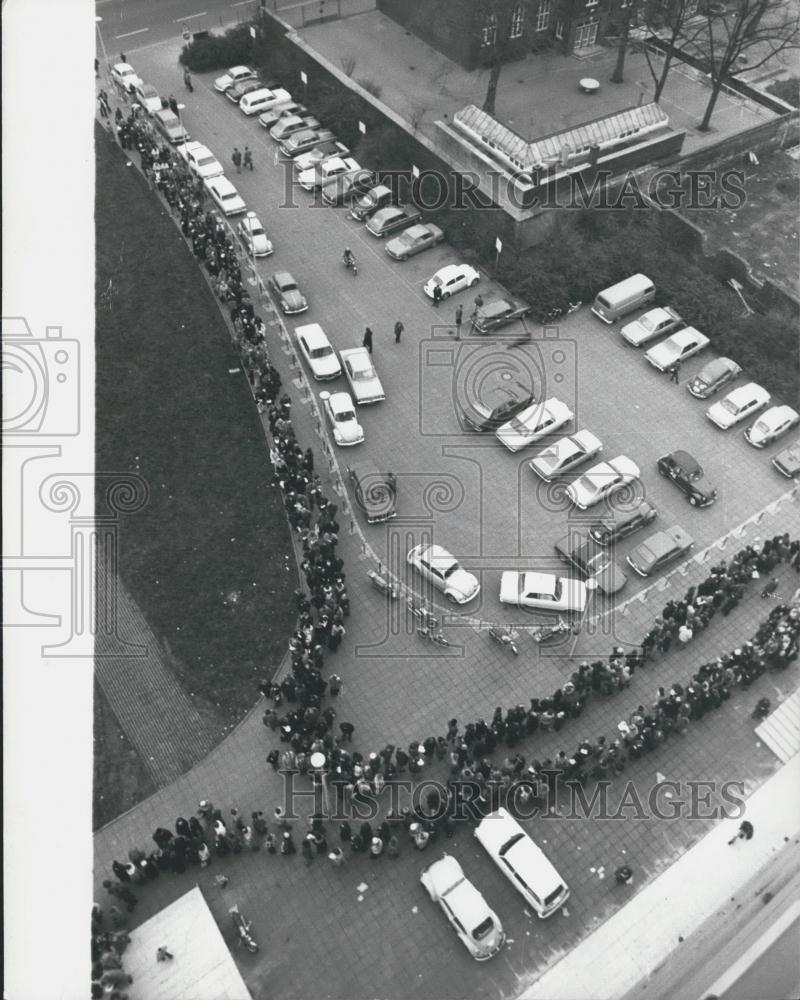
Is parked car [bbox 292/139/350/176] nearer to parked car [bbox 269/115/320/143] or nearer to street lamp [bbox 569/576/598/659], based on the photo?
parked car [bbox 269/115/320/143]

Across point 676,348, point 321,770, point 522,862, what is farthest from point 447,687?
point 676,348

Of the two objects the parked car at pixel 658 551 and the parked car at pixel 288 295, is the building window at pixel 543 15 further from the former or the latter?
the parked car at pixel 658 551

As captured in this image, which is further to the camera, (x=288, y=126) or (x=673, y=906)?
(x=288, y=126)

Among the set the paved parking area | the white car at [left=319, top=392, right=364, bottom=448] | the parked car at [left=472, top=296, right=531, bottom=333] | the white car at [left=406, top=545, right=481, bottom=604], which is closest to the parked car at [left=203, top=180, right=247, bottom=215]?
the paved parking area

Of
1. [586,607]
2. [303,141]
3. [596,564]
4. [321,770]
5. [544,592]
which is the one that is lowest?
[321,770]

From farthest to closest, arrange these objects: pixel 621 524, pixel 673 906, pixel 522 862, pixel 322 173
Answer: pixel 322 173 < pixel 621 524 < pixel 673 906 < pixel 522 862

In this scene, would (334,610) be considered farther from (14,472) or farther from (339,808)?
(14,472)

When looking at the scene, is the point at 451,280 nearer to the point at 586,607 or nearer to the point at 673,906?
the point at 586,607

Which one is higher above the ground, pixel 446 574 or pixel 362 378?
pixel 362 378
